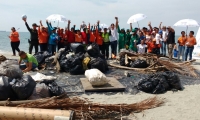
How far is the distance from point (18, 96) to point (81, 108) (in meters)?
1.39

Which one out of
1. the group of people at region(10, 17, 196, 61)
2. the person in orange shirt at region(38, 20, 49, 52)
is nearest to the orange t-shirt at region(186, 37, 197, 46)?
the group of people at region(10, 17, 196, 61)

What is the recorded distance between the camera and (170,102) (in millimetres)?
5340

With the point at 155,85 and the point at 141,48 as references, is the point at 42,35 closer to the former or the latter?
the point at 141,48

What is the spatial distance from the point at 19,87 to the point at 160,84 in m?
3.52

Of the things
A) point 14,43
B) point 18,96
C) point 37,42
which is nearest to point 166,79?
point 18,96

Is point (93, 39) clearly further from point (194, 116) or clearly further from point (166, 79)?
point (194, 116)

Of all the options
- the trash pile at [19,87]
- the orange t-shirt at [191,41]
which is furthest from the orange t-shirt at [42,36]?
the orange t-shirt at [191,41]

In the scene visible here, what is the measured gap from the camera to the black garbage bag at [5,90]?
4.46 metres

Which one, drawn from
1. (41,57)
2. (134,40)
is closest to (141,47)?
(134,40)

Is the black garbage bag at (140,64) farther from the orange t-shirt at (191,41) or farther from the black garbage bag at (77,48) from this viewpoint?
the orange t-shirt at (191,41)

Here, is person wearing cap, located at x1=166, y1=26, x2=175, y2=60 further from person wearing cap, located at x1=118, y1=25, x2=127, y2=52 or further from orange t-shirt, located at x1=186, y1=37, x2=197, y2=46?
person wearing cap, located at x1=118, y1=25, x2=127, y2=52

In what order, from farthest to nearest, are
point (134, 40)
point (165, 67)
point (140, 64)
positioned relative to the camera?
point (134, 40) → point (140, 64) → point (165, 67)

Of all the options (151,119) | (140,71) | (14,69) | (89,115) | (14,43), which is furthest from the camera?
(14,43)

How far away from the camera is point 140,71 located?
27.3 ft
